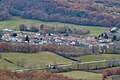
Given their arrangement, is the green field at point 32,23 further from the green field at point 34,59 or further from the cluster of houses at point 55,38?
the green field at point 34,59

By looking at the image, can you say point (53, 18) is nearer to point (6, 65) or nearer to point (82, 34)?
point (82, 34)

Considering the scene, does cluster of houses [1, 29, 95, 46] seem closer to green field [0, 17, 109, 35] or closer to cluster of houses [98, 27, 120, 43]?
cluster of houses [98, 27, 120, 43]

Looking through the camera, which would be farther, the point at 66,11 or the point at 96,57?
the point at 66,11

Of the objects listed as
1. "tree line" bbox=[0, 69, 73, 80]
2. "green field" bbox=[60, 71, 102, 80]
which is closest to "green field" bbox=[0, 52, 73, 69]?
"green field" bbox=[60, 71, 102, 80]

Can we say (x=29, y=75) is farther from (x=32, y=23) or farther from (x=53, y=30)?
(x=32, y=23)

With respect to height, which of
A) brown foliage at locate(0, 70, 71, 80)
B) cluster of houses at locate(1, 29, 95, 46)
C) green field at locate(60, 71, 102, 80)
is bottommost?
cluster of houses at locate(1, 29, 95, 46)

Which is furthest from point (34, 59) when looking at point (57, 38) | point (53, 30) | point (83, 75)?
point (53, 30)

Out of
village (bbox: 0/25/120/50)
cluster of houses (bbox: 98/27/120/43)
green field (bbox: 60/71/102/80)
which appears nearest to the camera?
green field (bbox: 60/71/102/80)

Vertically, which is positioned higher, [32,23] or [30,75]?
[30,75]
